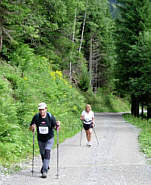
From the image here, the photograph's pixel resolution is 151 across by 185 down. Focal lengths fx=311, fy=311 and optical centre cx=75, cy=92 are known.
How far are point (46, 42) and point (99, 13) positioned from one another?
29.4 metres

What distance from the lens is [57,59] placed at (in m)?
28.5

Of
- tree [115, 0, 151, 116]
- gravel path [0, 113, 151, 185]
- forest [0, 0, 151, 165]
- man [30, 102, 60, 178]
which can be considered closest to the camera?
gravel path [0, 113, 151, 185]

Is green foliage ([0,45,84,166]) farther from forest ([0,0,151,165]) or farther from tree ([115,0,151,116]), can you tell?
tree ([115,0,151,116])

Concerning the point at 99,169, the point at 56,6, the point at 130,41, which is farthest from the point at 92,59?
the point at 99,169

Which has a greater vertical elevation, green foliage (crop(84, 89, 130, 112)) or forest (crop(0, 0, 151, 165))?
forest (crop(0, 0, 151, 165))

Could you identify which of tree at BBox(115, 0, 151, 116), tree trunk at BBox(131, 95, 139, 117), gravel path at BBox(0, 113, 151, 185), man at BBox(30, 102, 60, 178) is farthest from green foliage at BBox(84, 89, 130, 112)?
man at BBox(30, 102, 60, 178)

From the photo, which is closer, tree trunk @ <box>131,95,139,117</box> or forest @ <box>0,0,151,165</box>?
forest @ <box>0,0,151,165</box>

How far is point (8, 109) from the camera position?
11.2m

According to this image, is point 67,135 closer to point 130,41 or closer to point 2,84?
point 2,84

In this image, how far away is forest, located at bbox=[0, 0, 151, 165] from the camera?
12797 mm

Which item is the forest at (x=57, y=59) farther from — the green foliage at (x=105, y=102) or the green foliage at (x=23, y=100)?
the green foliage at (x=105, y=102)

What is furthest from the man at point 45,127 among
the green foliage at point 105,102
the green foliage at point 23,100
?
the green foliage at point 105,102

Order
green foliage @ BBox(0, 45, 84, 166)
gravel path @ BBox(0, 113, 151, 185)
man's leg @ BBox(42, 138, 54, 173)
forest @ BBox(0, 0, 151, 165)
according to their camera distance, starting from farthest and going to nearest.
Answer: forest @ BBox(0, 0, 151, 165) < green foliage @ BBox(0, 45, 84, 166) < man's leg @ BBox(42, 138, 54, 173) < gravel path @ BBox(0, 113, 151, 185)

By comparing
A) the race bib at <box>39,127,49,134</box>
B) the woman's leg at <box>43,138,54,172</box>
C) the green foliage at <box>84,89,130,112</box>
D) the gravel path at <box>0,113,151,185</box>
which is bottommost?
the green foliage at <box>84,89,130,112</box>
